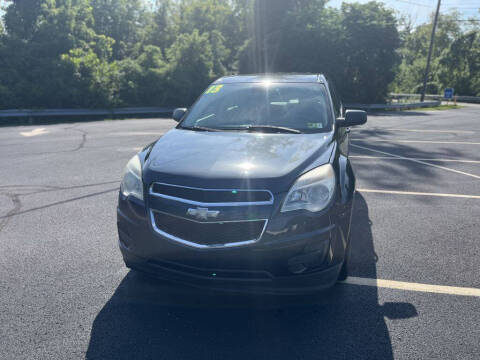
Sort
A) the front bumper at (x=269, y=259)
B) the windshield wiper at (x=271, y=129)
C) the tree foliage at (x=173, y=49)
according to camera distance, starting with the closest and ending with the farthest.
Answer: the front bumper at (x=269, y=259), the windshield wiper at (x=271, y=129), the tree foliage at (x=173, y=49)

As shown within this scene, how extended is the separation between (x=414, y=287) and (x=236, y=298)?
156cm

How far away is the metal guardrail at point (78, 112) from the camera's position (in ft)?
54.5

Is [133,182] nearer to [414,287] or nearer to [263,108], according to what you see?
[263,108]

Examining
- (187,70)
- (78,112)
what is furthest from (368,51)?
(78,112)

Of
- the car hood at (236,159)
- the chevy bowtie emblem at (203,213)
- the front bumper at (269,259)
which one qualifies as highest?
the car hood at (236,159)

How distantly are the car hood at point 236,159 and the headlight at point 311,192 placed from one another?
0.06 metres

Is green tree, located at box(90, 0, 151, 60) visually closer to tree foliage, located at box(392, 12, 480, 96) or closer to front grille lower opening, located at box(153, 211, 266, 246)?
tree foliage, located at box(392, 12, 480, 96)

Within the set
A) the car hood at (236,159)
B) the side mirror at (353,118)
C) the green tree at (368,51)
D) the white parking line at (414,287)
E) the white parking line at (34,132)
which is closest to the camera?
the car hood at (236,159)

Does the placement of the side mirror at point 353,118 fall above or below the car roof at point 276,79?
below

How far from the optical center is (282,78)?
4.82 metres

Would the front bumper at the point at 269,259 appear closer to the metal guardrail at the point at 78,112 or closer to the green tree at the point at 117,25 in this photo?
the metal guardrail at the point at 78,112

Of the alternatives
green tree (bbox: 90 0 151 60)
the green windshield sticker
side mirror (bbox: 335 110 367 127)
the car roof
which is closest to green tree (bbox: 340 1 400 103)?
green tree (bbox: 90 0 151 60)

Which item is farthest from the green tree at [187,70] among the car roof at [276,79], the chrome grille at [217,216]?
the chrome grille at [217,216]

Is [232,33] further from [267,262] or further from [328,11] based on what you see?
[267,262]
